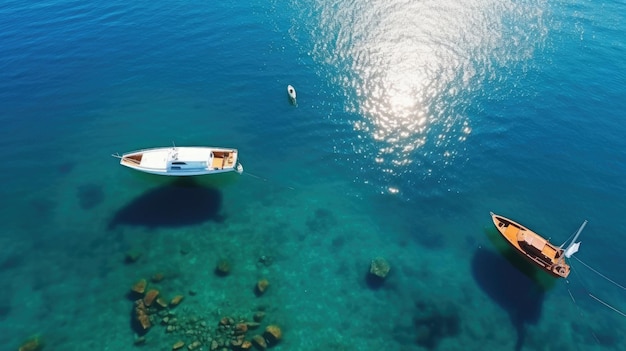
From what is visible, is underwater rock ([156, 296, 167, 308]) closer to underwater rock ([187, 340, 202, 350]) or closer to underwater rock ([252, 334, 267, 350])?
underwater rock ([187, 340, 202, 350])

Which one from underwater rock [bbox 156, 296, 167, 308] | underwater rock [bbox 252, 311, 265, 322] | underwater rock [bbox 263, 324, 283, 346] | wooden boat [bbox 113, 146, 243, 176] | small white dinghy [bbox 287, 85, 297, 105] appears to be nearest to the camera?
underwater rock [bbox 263, 324, 283, 346]

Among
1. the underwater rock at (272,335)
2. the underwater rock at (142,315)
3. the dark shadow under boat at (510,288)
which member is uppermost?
the dark shadow under boat at (510,288)

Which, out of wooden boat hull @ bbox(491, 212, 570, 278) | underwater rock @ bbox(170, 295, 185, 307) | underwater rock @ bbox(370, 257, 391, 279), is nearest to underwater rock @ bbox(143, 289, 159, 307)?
underwater rock @ bbox(170, 295, 185, 307)

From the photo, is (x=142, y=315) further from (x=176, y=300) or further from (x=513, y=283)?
(x=513, y=283)

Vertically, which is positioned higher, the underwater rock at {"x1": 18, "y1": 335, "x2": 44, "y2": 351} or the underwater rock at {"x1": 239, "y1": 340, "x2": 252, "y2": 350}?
the underwater rock at {"x1": 239, "y1": 340, "x2": 252, "y2": 350}

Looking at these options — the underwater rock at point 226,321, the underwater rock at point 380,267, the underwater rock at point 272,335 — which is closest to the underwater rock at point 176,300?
the underwater rock at point 226,321

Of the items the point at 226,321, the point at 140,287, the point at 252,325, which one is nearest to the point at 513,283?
the point at 252,325

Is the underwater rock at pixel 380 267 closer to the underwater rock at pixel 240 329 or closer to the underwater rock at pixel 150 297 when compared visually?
the underwater rock at pixel 240 329
